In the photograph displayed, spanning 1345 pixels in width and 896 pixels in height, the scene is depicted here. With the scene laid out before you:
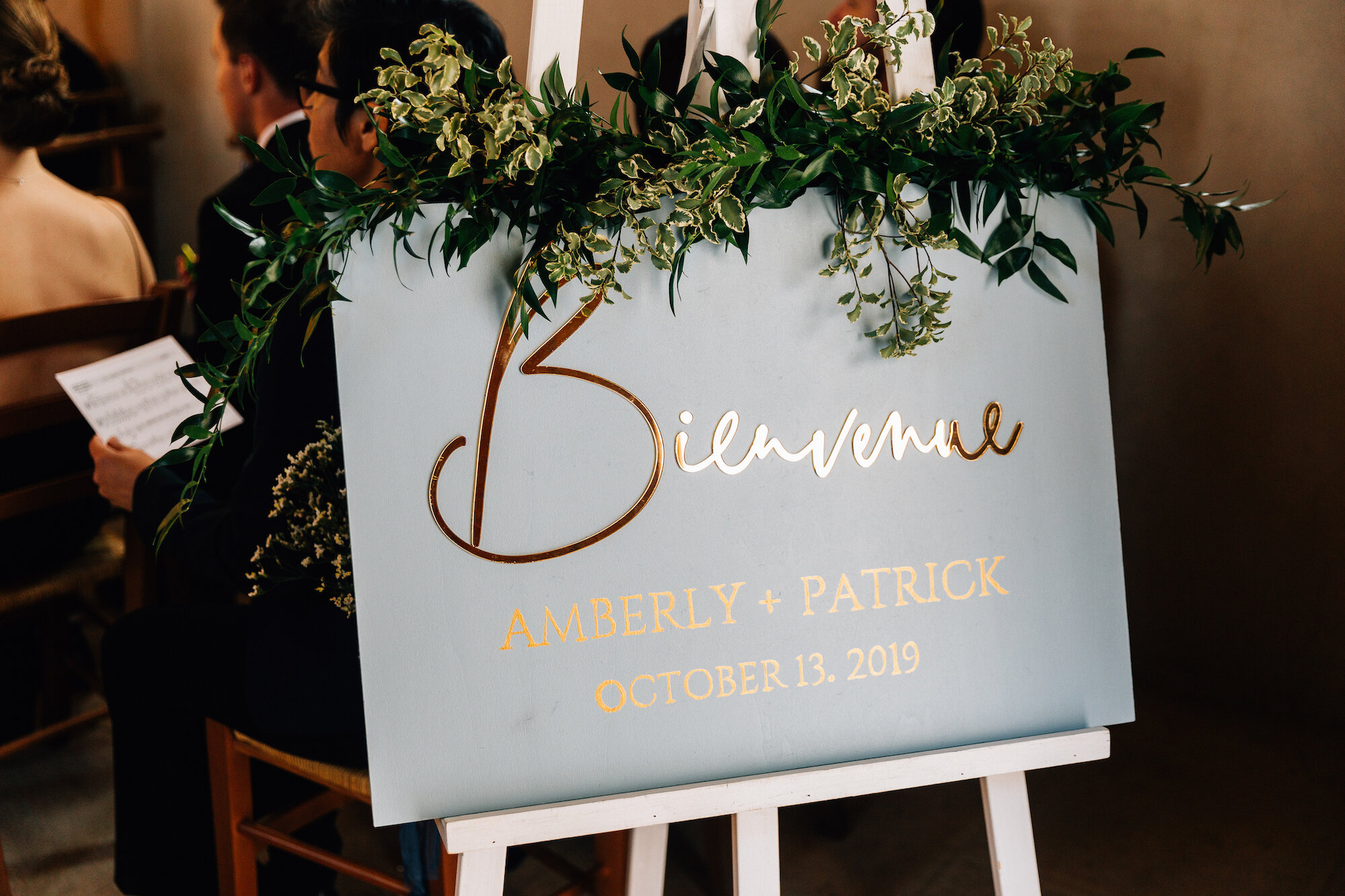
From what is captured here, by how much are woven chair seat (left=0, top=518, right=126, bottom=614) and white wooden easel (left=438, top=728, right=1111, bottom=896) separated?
4.40 feet

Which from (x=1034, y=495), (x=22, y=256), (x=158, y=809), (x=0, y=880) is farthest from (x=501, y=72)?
(x=22, y=256)

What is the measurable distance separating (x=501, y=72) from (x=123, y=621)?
1.09 m

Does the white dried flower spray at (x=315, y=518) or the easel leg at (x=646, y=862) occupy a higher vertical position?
the white dried flower spray at (x=315, y=518)

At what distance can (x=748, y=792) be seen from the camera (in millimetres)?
920

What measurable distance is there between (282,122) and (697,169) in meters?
1.59

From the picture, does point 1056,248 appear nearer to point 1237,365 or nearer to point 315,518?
point 315,518

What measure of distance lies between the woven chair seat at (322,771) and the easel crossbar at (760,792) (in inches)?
12.3

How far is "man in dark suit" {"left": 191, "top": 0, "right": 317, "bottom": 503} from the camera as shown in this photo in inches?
72.7

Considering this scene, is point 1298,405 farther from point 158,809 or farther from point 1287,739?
point 158,809

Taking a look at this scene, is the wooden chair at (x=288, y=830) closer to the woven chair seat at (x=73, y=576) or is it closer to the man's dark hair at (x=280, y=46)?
the woven chair seat at (x=73, y=576)

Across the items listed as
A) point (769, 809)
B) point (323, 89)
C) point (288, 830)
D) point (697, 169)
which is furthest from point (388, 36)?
point (288, 830)

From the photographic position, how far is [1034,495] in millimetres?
993

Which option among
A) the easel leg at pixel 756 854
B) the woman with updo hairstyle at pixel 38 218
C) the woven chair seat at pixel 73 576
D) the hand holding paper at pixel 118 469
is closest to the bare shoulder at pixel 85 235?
the woman with updo hairstyle at pixel 38 218

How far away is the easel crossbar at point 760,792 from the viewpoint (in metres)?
0.87
